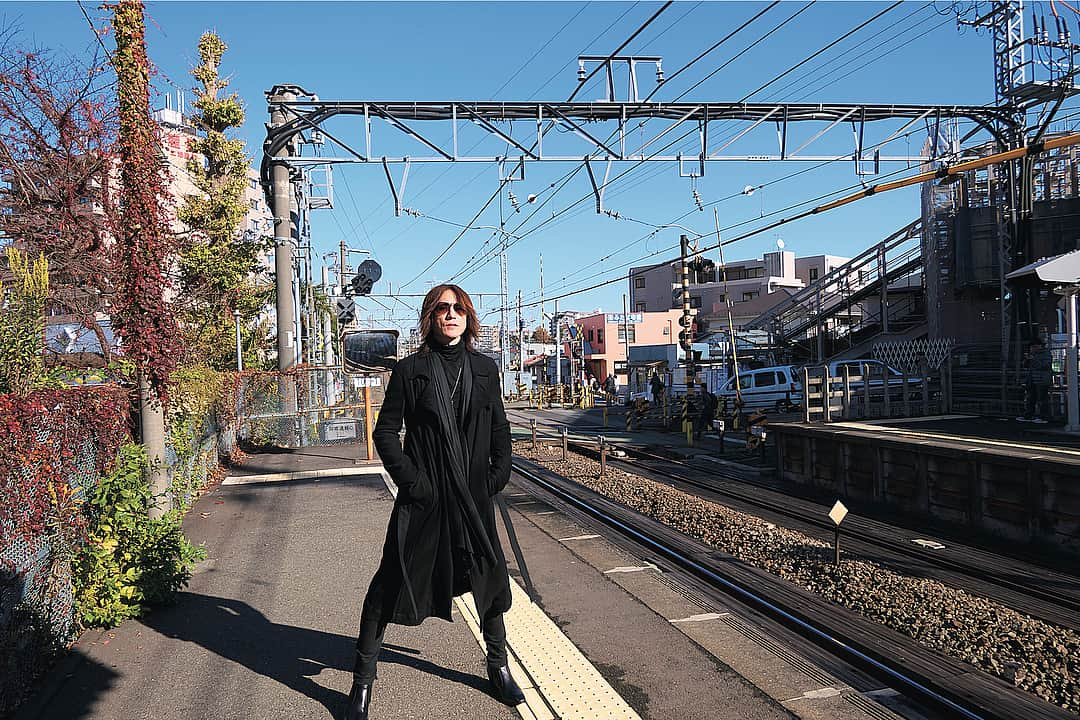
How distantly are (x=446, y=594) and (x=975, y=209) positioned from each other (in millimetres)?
25341

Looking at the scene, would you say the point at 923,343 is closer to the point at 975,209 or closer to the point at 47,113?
the point at 975,209

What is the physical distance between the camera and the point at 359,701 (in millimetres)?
3943

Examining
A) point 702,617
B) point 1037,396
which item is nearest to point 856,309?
point 1037,396

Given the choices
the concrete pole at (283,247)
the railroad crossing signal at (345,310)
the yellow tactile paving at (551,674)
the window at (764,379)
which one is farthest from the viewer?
the window at (764,379)

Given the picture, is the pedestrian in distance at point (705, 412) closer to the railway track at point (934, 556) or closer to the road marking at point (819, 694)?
the railway track at point (934, 556)

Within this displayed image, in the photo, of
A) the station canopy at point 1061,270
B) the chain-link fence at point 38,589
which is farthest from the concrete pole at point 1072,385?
the chain-link fence at point 38,589

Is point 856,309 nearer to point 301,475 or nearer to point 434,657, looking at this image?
point 301,475

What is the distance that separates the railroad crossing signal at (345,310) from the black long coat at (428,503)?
57.9 ft

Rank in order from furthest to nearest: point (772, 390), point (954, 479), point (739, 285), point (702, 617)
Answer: point (739, 285)
point (772, 390)
point (954, 479)
point (702, 617)

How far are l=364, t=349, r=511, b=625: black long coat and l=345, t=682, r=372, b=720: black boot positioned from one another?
Result: 0.34m

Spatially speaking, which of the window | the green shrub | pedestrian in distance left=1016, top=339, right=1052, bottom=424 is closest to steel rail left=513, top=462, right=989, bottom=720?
the green shrub

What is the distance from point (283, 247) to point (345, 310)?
10.5 feet

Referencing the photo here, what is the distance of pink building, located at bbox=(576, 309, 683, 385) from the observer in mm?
70438

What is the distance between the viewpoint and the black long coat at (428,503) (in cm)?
385
